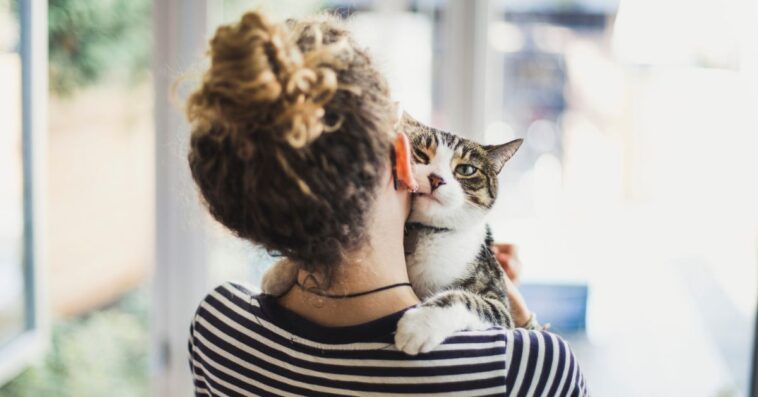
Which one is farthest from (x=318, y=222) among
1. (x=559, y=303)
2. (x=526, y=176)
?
(x=559, y=303)

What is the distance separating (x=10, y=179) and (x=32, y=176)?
0.07 metres

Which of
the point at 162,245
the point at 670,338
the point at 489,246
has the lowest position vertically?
the point at 670,338

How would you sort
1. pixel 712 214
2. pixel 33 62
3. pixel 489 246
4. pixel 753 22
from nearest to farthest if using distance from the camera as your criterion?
pixel 489 246 < pixel 33 62 < pixel 753 22 < pixel 712 214

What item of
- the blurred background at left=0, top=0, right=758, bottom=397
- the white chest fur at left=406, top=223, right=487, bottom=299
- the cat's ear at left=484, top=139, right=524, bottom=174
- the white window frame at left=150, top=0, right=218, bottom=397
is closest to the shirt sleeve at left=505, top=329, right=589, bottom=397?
the white chest fur at left=406, top=223, right=487, bottom=299

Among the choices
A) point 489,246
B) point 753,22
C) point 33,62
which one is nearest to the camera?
point 489,246

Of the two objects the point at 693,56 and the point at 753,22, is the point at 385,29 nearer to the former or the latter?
the point at 693,56

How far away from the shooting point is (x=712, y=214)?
2.11 meters

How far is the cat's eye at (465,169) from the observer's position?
1.08 metres

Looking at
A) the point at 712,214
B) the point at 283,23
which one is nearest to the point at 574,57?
the point at 712,214

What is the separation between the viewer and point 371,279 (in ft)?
2.85

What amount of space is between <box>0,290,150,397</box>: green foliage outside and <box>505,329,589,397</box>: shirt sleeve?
67.5 inches

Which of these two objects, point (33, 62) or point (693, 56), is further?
point (693, 56)

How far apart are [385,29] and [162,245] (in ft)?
2.89

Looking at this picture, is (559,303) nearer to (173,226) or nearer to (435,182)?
(173,226)
